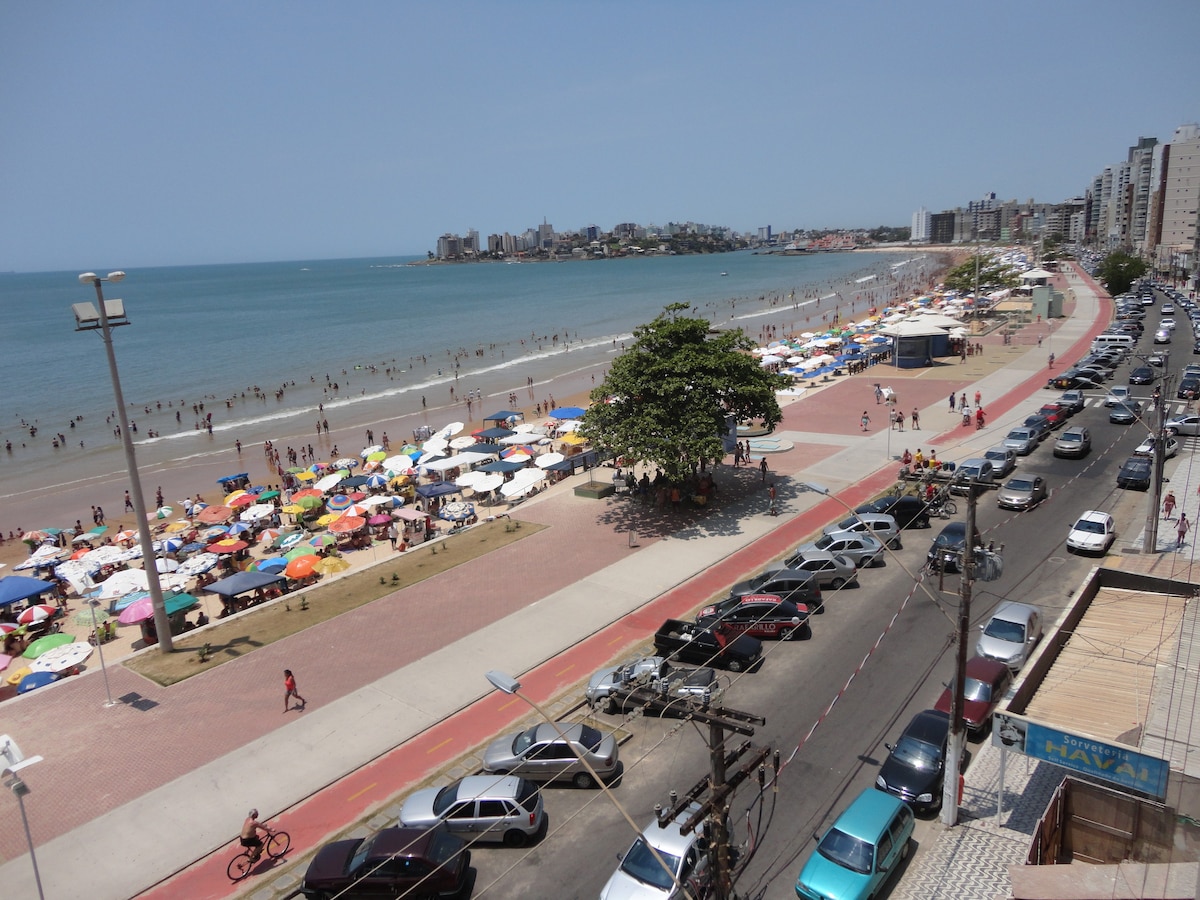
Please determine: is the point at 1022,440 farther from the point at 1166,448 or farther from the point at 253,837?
the point at 253,837

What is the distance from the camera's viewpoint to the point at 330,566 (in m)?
26.0

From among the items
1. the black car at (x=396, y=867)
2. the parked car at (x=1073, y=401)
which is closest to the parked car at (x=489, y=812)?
the black car at (x=396, y=867)

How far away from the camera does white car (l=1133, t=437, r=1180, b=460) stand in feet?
100

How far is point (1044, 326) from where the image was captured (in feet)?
233

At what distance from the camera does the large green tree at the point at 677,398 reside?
27.3 m

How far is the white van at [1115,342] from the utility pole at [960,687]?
51788 millimetres

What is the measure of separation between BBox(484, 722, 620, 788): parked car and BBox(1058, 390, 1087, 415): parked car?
35.2m

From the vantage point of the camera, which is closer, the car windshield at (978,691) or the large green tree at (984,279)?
the car windshield at (978,691)

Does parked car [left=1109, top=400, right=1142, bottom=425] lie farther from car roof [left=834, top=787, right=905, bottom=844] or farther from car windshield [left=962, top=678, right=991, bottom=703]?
car roof [left=834, top=787, right=905, bottom=844]

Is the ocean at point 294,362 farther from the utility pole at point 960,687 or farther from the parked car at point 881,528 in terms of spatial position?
the utility pole at point 960,687

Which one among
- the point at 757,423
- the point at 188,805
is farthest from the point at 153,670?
the point at 757,423

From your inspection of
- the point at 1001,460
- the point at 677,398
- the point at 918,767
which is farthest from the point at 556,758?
the point at 1001,460

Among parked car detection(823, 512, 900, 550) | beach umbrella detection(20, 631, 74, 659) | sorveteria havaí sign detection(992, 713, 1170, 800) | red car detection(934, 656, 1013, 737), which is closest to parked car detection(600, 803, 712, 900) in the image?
sorveteria havaí sign detection(992, 713, 1170, 800)

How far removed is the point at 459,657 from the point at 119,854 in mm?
8120
